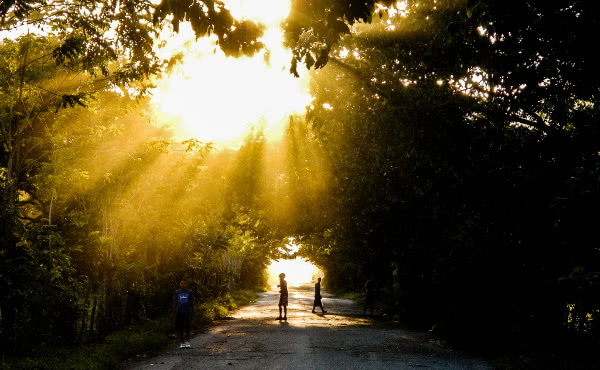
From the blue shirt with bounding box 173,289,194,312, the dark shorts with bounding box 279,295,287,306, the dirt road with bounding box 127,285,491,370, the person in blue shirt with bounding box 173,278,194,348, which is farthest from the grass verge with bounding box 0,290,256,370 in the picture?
the dark shorts with bounding box 279,295,287,306

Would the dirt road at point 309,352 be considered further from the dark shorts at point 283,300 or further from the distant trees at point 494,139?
the dark shorts at point 283,300

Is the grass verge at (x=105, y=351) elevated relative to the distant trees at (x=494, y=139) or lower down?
lower down

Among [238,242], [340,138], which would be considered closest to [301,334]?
[340,138]

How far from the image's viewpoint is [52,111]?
1282 centimetres

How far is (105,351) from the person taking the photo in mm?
10570

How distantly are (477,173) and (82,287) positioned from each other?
10034 millimetres

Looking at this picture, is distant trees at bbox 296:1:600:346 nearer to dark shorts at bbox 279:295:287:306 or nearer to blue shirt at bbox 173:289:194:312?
blue shirt at bbox 173:289:194:312

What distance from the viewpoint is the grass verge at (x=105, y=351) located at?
8.85 m

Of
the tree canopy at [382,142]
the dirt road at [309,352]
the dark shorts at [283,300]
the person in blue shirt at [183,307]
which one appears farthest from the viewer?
the dark shorts at [283,300]

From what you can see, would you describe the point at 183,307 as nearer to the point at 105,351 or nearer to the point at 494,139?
the point at 105,351

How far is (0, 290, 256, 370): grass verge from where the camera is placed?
8852 mm

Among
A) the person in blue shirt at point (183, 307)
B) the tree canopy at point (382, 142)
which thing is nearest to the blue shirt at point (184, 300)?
the person in blue shirt at point (183, 307)

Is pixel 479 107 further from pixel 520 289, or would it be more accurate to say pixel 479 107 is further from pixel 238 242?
pixel 238 242

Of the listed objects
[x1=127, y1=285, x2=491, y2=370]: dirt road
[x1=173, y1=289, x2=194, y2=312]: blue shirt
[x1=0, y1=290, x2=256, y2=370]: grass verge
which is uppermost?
[x1=173, y1=289, x2=194, y2=312]: blue shirt
